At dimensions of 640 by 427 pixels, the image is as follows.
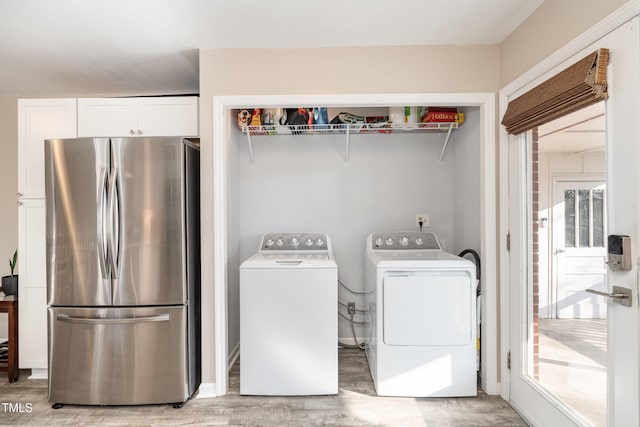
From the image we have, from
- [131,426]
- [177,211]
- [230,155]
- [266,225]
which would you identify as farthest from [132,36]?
[131,426]

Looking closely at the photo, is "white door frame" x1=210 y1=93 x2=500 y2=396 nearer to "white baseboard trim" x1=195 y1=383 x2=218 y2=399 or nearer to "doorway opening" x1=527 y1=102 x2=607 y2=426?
"white baseboard trim" x1=195 y1=383 x2=218 y2=399

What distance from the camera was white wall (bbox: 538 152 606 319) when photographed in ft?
5.80

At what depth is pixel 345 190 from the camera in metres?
3.29

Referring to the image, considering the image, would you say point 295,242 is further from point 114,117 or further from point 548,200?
point 548,200

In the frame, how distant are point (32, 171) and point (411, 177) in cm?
305

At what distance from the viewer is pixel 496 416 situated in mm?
2176

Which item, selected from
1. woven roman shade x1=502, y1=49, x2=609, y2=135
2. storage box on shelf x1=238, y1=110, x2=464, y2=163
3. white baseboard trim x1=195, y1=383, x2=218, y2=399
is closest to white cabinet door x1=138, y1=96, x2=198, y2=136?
storage box on shelf x1=238, y1=110, x2=464, y2=163

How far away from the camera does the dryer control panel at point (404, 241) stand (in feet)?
9.98

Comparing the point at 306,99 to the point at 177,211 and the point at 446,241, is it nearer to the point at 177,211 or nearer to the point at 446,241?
the point at 177,211

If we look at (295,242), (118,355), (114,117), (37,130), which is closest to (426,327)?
(295,242)

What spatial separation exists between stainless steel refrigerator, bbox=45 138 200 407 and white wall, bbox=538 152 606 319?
2112 millimetres

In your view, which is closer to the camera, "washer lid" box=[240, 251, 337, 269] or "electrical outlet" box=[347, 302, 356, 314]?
"washer lid" box=[240, 251, 337, 269]

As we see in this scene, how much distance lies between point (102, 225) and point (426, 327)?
84.8 inches

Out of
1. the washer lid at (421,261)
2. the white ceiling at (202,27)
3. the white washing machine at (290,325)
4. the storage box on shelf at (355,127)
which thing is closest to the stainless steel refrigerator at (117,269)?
the white washing machine at (290,325)
